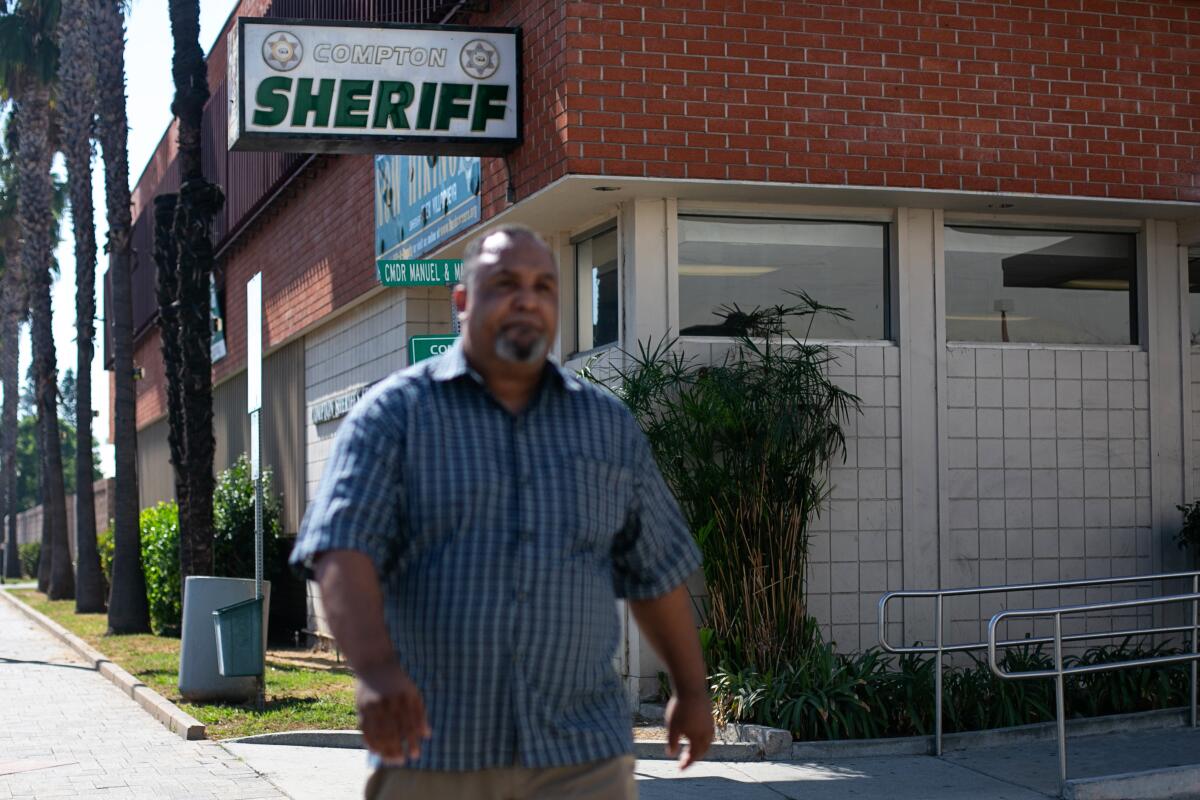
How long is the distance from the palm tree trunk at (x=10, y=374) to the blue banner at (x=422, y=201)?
1141 inches

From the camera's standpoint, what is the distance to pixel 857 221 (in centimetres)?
1163

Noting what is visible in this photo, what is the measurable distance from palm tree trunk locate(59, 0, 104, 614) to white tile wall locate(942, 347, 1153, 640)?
58.7ft

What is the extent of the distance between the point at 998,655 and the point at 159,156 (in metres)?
24.2

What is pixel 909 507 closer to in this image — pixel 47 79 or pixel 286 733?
pixel 286 733

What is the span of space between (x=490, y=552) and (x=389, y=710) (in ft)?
1.50

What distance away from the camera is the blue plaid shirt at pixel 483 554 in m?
3.52

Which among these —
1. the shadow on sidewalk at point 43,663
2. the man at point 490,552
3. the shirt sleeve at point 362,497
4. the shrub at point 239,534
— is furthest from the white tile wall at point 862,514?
the shrub at point 239,534

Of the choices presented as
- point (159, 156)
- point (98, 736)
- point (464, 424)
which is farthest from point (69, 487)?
point (464, 424)

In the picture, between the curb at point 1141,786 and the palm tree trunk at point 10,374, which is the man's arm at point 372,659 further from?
the palm tree trunk at point 10,374

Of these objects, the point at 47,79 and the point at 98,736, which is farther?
the point at 47,79

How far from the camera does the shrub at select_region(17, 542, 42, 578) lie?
5100 cm

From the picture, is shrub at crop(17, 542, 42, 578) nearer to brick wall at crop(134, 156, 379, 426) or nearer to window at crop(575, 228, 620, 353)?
brick wall at crop(134, 156, 379, 426)

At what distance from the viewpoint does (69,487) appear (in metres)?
108

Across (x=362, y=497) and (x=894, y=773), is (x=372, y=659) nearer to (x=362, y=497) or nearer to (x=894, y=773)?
(x=362, y=497)
